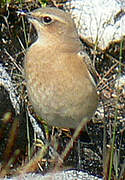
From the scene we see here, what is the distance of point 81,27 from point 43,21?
1.47 metres

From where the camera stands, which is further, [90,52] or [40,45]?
[90,52]

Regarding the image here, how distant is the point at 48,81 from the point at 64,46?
0.39m

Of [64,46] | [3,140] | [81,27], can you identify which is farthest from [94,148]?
[64,46]

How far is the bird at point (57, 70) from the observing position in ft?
14.0

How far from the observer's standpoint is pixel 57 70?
168 inches

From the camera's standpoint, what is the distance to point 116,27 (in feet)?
18.4

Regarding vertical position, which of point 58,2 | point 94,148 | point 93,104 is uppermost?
point 58,2

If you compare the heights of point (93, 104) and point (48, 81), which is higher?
point (48, 81)

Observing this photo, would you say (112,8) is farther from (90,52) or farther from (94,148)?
(94,148)

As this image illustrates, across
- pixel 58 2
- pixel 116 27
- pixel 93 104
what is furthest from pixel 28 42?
pixel 93 104

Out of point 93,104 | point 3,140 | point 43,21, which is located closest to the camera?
point 43,21

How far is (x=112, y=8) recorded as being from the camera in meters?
5.67

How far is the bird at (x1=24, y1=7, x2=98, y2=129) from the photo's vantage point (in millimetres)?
4273

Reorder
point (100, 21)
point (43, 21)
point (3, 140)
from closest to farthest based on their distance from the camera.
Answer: point (43, 21) < point (100, 21) < point (3, 140)
